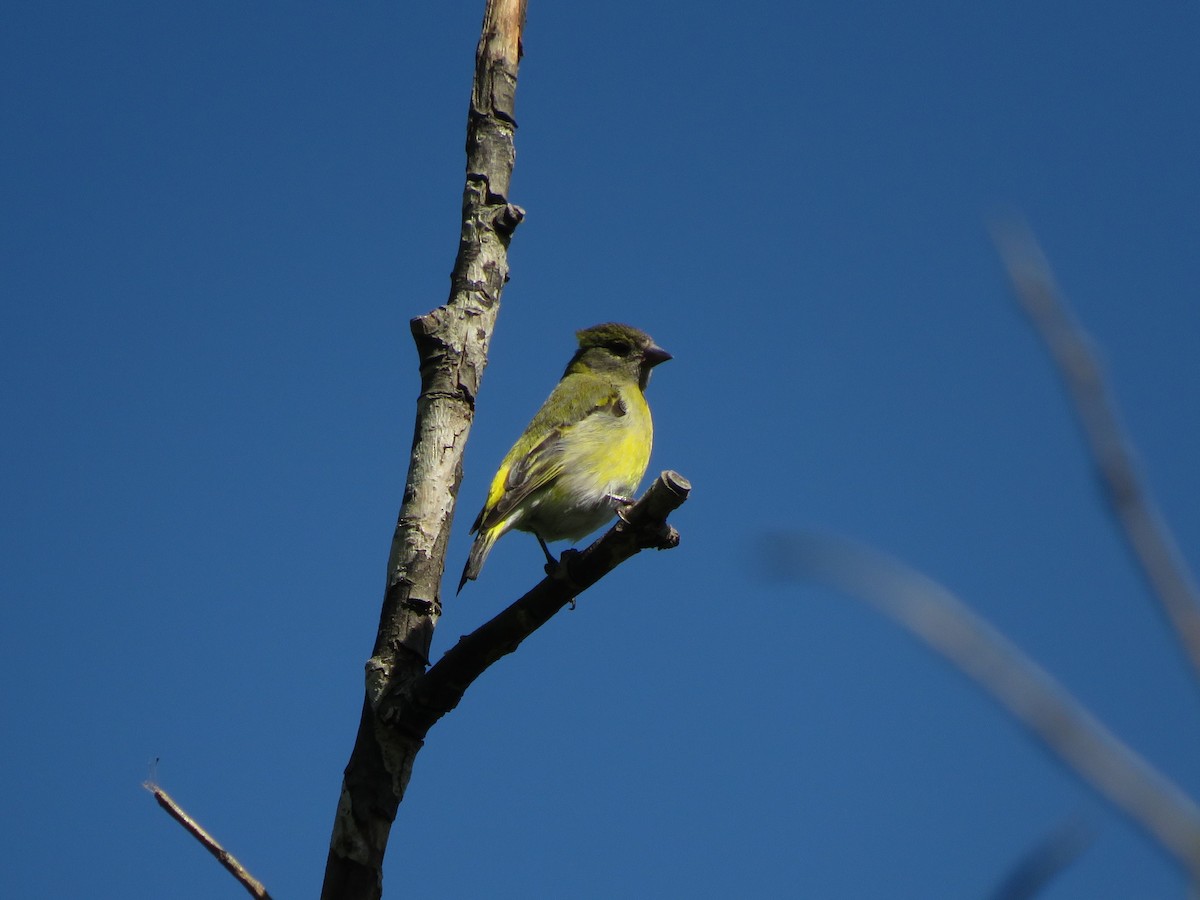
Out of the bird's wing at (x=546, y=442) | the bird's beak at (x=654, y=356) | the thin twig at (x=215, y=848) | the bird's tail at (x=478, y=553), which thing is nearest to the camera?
the thin twig at (x=215, y=848)

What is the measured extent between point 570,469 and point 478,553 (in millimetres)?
803

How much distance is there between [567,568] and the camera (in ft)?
13.2

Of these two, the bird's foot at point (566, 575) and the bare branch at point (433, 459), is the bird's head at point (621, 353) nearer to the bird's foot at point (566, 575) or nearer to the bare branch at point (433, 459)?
the bare branch at point (433, 459)

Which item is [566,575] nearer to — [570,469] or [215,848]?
[215,848]

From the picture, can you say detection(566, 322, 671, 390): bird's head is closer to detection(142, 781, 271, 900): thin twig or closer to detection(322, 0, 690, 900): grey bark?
Answer: detection(322, 0, 690, 900): grey bark

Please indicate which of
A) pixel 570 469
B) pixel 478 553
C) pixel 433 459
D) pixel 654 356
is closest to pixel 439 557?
pixel 433 459

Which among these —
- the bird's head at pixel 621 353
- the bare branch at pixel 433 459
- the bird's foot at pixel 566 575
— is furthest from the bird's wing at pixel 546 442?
the bird's foot at pixel 566 575

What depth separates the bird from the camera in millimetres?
6586

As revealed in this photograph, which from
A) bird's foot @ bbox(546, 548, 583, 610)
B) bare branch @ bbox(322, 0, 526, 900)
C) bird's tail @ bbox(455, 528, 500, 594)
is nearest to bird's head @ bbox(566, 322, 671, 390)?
bird's tail @ bbox(455, 528, 500, 594)

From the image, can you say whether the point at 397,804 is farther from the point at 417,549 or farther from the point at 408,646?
the point at 417,549

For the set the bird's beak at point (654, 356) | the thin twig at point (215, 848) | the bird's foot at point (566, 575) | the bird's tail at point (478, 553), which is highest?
the bird's beak at point (654, 356)

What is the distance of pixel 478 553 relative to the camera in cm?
624

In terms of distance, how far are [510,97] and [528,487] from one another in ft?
7.03

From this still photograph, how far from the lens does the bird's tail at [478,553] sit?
6.04 metres
